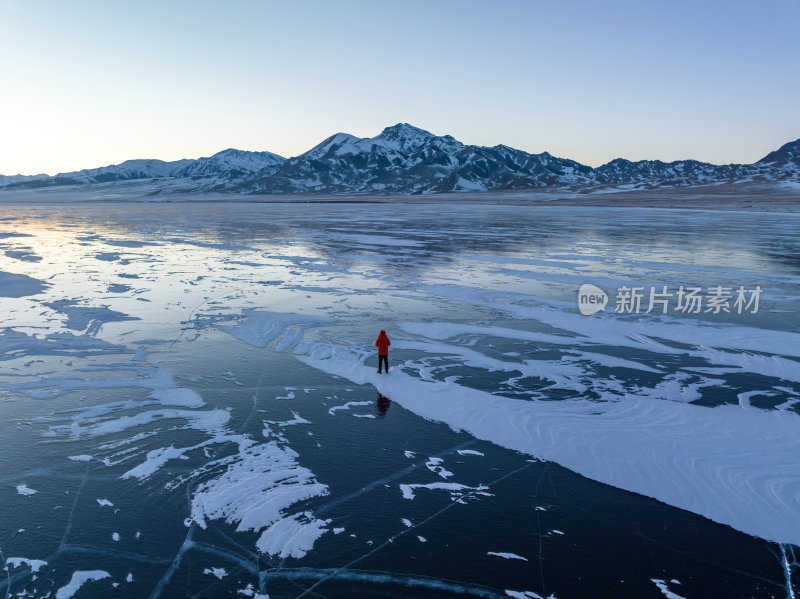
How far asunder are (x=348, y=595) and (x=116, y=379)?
813 centimetres

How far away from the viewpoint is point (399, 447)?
8.41 metres

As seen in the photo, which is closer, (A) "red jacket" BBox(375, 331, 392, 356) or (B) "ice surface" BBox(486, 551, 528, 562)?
(B) "ice surface" BBox(486, 551, 528, 562)

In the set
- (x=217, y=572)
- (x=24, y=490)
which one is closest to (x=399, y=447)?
(x=217, y=572)

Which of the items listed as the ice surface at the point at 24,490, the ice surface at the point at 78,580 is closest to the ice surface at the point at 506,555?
the ice surface at the point at 78,580

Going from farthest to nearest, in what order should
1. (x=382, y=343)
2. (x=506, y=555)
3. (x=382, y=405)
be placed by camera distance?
(x=382, y=343), (x=382, y=405), (x=506, y=555)

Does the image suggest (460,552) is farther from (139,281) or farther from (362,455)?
(139,281)

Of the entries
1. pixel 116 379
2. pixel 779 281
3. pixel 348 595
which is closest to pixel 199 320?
pixel 116 379

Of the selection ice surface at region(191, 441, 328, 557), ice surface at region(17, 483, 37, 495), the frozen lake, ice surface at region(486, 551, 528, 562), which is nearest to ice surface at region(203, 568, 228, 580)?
the frozen lake
